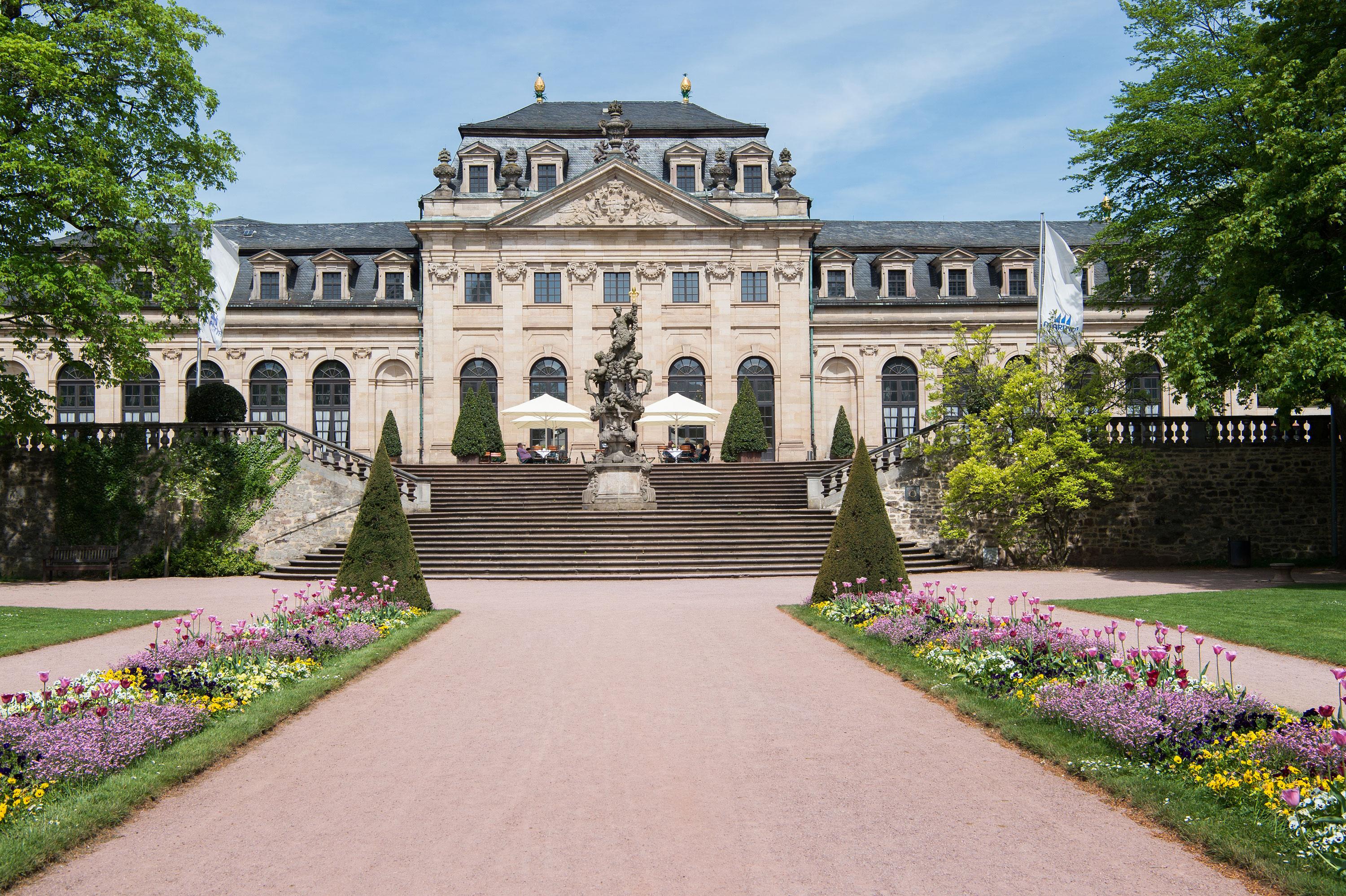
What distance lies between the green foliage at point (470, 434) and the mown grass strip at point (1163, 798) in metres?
30.8

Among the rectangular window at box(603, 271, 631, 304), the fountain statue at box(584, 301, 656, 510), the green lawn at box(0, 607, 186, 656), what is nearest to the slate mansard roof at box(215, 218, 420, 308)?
the rectangular window at box(603, 271, 631, 304)

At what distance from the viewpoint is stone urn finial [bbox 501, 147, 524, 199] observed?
44.2 meters

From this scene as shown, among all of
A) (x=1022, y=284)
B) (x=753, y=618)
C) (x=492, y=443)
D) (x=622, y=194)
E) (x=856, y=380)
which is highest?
(x=622, y=194)

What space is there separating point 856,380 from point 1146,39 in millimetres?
23053

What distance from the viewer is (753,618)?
15766 millimetres

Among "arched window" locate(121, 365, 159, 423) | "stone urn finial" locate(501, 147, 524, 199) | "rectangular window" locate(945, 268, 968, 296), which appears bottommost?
"arched window" locate(121, 365, 159, 423)

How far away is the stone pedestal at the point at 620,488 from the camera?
94.3 ft

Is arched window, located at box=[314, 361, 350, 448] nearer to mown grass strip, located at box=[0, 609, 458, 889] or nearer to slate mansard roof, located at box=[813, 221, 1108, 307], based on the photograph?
slate mansard roof, located at box=[813, 221, 1108, 307]

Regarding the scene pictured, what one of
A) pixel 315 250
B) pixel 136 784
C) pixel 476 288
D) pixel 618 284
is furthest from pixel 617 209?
pixel 136 784

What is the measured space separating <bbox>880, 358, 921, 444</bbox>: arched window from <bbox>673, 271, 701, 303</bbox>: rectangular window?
32.5 ft

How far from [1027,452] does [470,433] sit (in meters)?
22.1

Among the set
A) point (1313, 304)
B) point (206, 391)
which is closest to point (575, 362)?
point (206, 391)

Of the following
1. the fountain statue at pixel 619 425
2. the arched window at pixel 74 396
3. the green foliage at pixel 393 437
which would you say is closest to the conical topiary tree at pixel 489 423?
the green foliage at pixel 393 437

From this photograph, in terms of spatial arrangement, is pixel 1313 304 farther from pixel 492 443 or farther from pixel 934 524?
pixel 492 443
